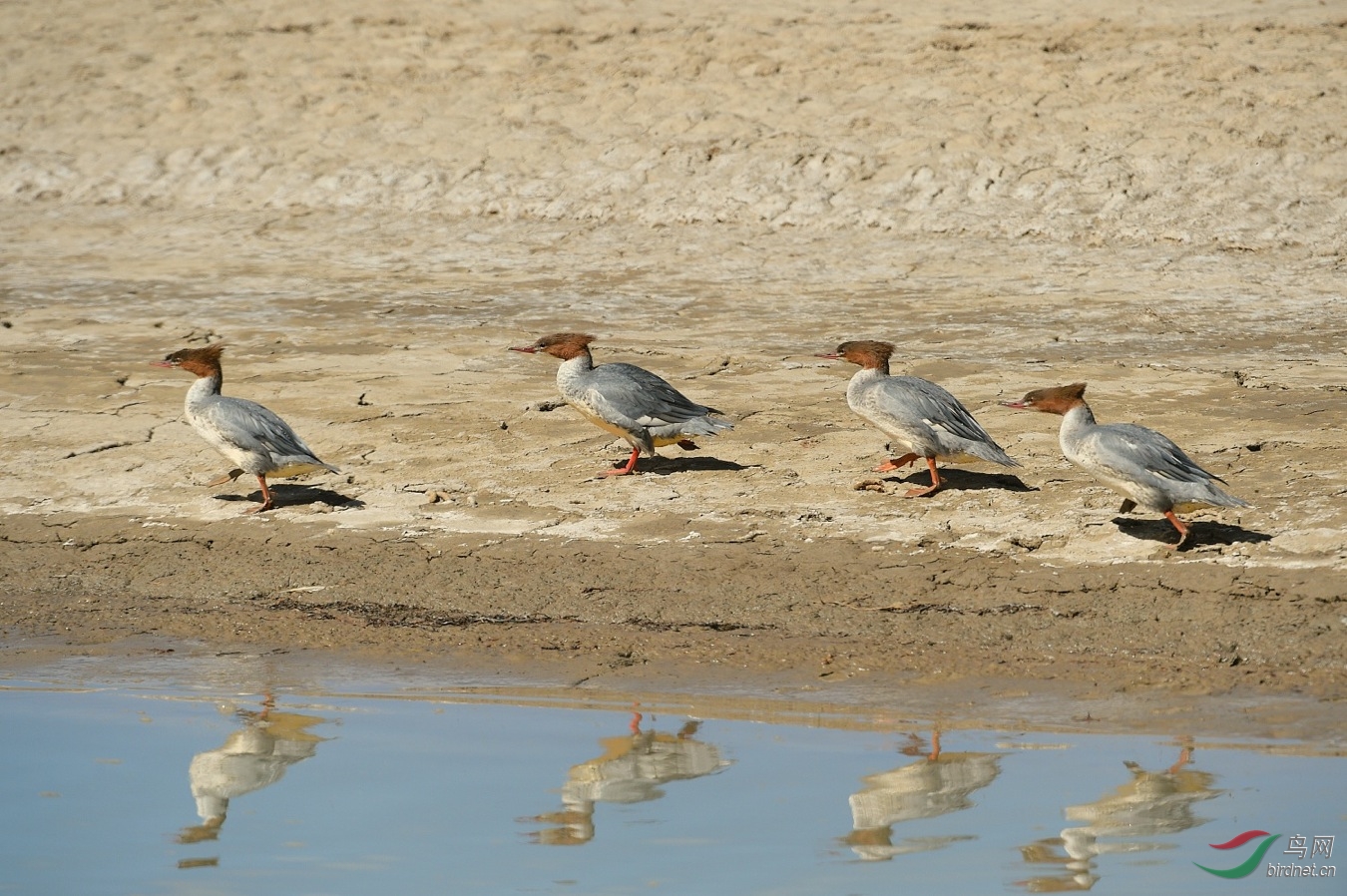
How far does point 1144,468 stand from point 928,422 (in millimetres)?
1284

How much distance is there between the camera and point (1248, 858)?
4.90m

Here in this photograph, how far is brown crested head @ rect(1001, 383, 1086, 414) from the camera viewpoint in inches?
306

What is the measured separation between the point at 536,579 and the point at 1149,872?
12.1 feet

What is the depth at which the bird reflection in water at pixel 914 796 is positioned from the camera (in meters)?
5.12

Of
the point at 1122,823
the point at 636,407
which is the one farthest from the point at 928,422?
the point at 1122,823

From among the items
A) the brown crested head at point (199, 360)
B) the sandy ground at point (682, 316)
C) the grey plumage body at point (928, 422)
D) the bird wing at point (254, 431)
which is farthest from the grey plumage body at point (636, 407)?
the brown crested head at point (199, 360)

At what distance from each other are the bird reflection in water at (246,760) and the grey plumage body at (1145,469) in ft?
12.4

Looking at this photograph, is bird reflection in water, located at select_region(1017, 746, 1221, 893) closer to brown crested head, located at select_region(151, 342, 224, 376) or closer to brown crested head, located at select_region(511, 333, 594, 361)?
brown crested head, located at select_region(511, 333, 594, 361)

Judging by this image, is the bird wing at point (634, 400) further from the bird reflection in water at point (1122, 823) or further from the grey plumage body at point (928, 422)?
the bird reflection in water at point (1122, 823)

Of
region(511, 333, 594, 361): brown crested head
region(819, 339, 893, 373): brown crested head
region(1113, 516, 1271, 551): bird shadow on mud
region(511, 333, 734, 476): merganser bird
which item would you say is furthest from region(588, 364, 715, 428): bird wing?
region(1113, 516, 1271, 551): bird shadow on mud

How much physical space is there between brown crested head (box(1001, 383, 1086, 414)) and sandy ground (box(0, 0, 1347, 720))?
621 millimetres

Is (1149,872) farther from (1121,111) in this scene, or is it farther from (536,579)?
(1121,111)

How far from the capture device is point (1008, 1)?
18.7 meters

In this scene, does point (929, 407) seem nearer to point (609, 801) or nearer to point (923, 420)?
point (923, 420)
